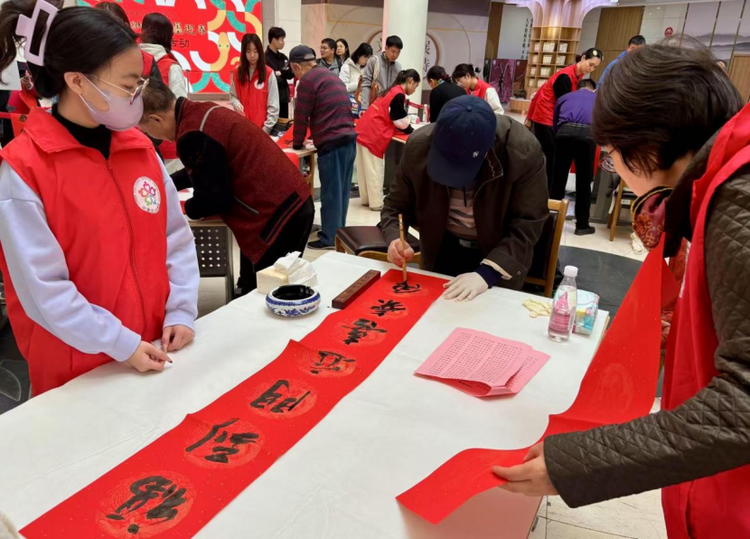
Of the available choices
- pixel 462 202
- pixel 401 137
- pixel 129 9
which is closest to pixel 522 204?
pixel 462 202

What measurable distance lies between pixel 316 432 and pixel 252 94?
13.4ft

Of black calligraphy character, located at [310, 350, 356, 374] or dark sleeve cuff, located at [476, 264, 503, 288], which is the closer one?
black calligraphy character, located at [310, 350, 356, 374]

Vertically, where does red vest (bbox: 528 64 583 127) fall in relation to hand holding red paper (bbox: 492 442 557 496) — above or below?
above

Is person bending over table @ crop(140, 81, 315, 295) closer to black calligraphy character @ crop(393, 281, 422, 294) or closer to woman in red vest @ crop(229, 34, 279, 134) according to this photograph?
black calligraphy character @ crop(393, 281, 422, 294)

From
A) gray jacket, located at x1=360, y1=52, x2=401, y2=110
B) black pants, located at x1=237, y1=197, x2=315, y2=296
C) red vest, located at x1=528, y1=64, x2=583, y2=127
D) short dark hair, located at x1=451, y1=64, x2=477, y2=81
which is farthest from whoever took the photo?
gray jacket, located at x1=360, y1=52, x2=401, y2=110

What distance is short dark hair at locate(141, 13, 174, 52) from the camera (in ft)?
11.2

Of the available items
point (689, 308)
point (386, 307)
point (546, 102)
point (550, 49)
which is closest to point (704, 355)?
point (689, 308)

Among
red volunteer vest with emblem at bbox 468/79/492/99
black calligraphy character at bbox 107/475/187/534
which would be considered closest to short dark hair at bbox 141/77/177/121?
black calligraphy character at bbox 107/475/187/534

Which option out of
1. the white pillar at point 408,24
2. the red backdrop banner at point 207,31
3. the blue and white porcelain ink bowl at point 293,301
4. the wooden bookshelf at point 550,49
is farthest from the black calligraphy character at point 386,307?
the wooden bookshelf at point 550,49

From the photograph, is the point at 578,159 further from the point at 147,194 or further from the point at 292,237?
the point at 147,194

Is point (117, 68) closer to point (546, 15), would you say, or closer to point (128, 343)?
point (128, 343)

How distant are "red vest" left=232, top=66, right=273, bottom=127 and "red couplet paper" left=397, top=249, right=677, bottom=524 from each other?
4.07m

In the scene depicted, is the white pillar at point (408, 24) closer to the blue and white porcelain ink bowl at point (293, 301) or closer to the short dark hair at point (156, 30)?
the short dark hair at point (156, 30)

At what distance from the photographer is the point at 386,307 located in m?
1.62
